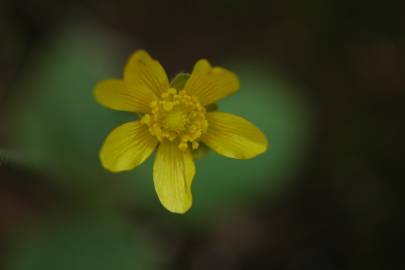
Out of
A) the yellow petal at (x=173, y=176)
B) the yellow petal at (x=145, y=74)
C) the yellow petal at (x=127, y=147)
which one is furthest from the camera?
the yellow petal at (x=173, y=176)

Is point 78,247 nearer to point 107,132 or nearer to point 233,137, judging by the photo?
point 107,132

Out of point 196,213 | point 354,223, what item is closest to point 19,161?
point 196,213

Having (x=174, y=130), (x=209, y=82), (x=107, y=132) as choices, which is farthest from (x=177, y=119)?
(x=107, y=132)

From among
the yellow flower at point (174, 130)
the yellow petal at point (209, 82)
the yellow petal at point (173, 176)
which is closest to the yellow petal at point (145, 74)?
the yellow flower at point (174, 130)

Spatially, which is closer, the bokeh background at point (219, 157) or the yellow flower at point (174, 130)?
the yellow flower at point (174, 130)

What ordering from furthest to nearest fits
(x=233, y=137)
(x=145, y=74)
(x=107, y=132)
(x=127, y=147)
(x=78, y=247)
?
(x=107, y=132), (x=78, y=247), (x=233, y=137), (x=127, y=147), (x=145, y=74)

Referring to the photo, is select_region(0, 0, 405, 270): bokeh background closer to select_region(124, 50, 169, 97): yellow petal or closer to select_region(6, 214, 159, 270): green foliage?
select_region(6, 214, 159, 270): green foliage

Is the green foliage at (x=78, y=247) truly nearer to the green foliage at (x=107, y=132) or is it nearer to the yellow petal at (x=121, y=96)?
the green foliage at (x=107, y=132)

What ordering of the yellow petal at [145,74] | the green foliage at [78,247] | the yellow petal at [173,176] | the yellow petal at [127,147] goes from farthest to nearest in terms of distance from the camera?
the green foliage at [78,247] → the yellow petal at [173,176] → the yellow petal at [127,147] → the yellow petal at [145,74]
